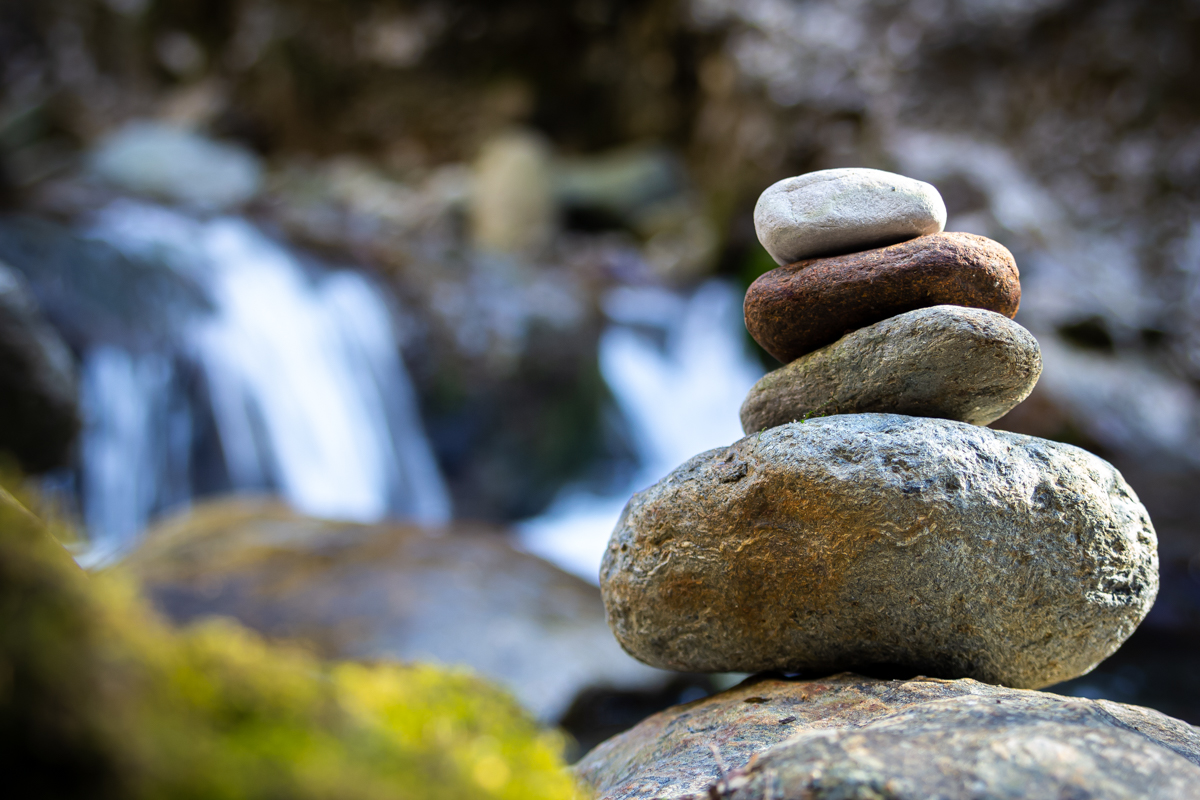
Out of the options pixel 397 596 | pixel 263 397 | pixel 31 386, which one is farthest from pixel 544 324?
pixel 31 386

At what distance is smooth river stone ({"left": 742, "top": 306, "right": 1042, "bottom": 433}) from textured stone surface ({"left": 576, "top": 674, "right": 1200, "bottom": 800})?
0.99m

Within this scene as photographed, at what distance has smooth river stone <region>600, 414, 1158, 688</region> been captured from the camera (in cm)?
240

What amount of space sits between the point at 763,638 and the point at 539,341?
8404 mm

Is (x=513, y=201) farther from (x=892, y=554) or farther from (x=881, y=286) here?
(x=892, y=554)

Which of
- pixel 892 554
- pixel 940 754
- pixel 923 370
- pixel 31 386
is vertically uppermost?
pixel 31 386

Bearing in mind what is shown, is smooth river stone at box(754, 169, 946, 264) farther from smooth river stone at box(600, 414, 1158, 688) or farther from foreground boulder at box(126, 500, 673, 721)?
foreground boulder at box(126, 500, 673, 721)

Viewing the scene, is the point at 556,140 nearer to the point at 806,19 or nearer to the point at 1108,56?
the point at 806,19

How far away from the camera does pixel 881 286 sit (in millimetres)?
2758

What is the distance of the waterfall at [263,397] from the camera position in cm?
832

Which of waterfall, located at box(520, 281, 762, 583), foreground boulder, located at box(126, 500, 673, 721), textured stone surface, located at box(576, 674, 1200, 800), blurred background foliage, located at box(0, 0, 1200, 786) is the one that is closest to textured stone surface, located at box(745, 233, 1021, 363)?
textured stone surface, located at box(576, 674, 1200, 800)

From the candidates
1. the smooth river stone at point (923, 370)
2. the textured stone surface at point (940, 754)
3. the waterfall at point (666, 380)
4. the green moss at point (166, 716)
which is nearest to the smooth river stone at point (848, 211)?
the smooth river stone at point (923, 370)

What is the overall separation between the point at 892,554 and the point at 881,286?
3.24 feet

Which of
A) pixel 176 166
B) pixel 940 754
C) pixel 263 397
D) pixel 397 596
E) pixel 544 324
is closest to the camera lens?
pixel 940 754

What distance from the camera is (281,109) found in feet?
62.0
